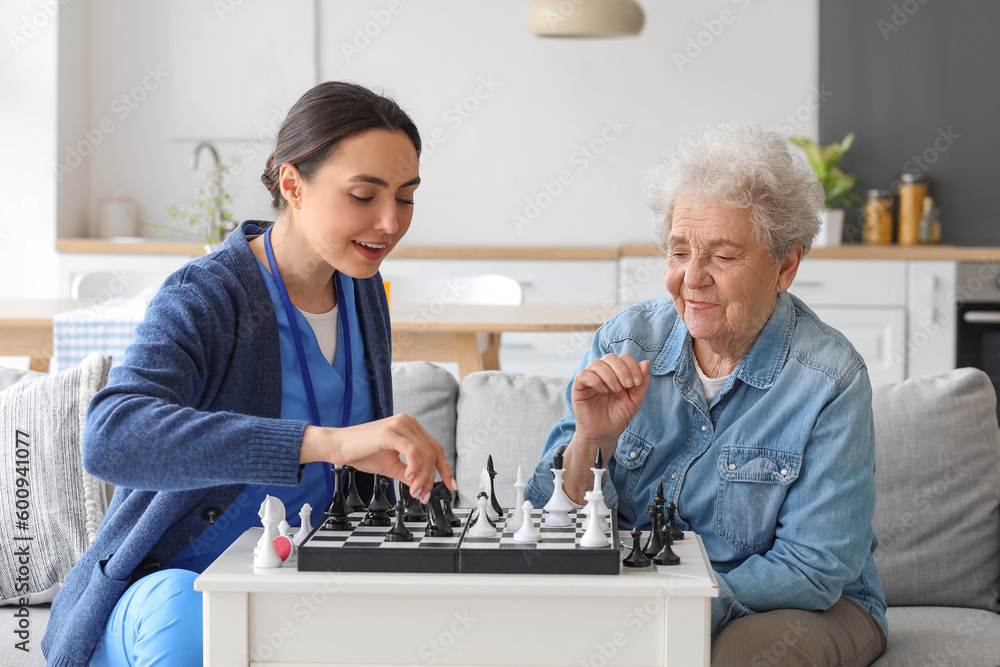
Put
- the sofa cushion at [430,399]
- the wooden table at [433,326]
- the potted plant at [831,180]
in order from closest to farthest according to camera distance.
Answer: the sofa cushion at [430,399] < the wooden table at [433,326] < the potted plant at [831,180]

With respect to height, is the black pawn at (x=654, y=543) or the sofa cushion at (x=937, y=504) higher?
the black pawn at (x=654, y=543)

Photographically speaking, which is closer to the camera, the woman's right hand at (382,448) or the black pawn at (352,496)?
the woman's right hand at (382,448)

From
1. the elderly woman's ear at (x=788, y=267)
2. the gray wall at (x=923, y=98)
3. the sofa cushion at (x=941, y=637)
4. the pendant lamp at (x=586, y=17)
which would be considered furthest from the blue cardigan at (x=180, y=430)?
the gray wall at (x=923, y=98)

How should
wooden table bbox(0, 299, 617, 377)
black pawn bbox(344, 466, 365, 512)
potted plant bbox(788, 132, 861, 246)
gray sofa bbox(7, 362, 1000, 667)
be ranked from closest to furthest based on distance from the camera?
black pawn bbox(344, 466, 365, 512) → gray sofa bbox(7, 362, 1000, 667) → wooden table bbox(0, 299, 617, 377) → potted plant bbox(788, 132, 861, 246)

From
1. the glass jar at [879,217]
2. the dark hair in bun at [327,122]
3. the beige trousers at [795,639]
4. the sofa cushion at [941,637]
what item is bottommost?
the sofa cushion at [941,637]

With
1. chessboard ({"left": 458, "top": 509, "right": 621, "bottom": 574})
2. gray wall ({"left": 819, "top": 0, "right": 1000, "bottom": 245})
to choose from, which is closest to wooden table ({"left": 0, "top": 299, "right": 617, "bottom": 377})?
chessboard ({"left": 458, "top": 509, "right": 621, "bottom": 574})

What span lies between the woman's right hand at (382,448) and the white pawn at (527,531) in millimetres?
125

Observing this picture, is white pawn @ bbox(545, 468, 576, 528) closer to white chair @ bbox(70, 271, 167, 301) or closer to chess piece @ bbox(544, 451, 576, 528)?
chess piece @ bbox(544, 451, 576, 528)

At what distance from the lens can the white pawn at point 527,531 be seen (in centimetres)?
116

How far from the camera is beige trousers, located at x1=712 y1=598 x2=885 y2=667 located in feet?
4.59

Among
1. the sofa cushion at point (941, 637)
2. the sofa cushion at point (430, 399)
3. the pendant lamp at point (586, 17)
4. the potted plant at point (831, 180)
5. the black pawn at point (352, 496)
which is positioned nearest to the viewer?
the black pawn at point (352, 496)

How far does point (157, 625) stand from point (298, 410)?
1.26 ft

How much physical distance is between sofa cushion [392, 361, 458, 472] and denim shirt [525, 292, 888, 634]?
0.48 m

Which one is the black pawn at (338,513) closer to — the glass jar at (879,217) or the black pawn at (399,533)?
the black pawn at (399,533)
